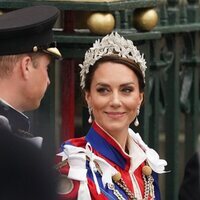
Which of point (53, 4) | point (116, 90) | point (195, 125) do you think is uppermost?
point (53, 4)

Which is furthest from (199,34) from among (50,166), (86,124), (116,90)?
(50,166)

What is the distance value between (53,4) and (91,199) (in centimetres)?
117

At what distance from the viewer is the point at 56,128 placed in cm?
446

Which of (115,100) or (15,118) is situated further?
(115,100)

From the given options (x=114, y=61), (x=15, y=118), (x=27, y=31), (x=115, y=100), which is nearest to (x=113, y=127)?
(x=115, y=100)

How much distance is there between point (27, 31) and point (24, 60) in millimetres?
252

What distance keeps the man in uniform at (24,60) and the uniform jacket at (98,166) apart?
0.33 m

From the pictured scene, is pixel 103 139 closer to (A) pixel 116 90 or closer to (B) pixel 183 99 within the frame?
(A) pixel 116 90

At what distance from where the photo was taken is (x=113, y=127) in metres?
3.60

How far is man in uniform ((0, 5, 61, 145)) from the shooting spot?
3.06 metres

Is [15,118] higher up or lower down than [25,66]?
lower down

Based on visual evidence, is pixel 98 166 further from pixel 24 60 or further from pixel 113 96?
pixel 24 60

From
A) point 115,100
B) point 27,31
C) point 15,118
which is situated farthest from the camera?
point 115,100

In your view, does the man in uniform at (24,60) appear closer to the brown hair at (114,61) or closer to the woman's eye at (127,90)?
the brown hair at (114,61)
